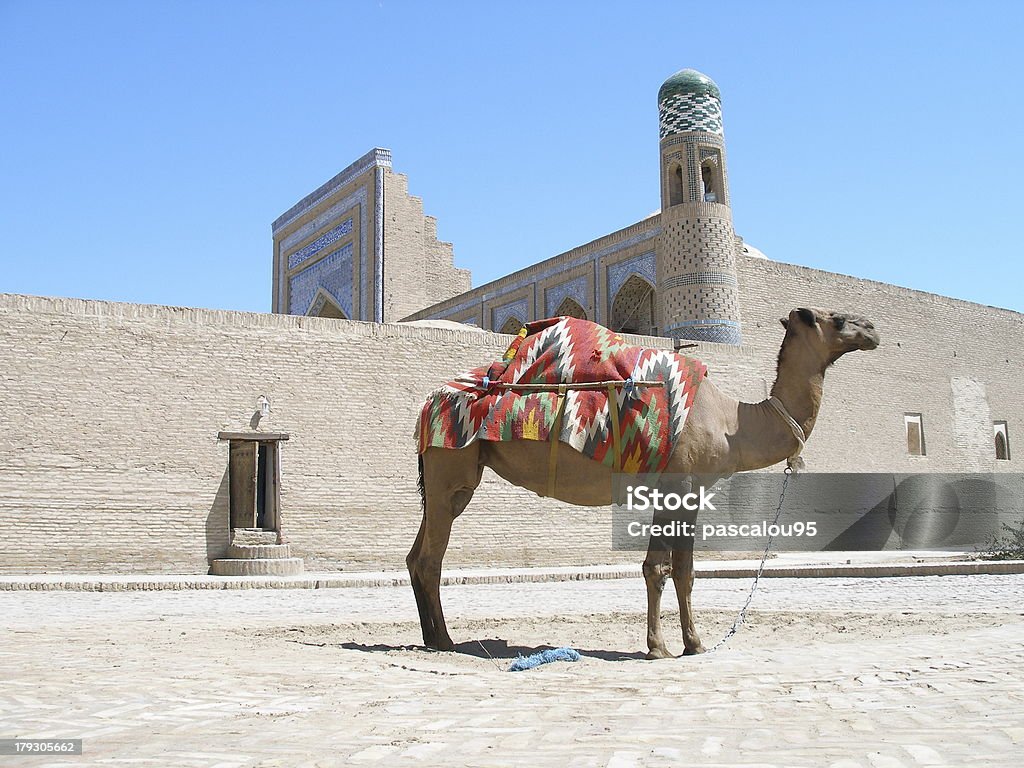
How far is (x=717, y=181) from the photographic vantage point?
19.2m

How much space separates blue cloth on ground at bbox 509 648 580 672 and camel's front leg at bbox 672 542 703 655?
23.5 inches

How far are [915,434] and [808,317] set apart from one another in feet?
61.0

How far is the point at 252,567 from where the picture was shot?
13.1 metres

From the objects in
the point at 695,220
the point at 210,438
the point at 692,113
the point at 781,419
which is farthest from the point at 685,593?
the point at 692,113

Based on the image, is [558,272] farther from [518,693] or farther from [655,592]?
[518,693]

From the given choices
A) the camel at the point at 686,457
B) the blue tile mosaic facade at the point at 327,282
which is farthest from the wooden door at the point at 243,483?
the blue tile mosaic facade at the point at 327,282

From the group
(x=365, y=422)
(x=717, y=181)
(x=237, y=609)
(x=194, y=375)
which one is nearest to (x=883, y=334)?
(x=717, y=181)

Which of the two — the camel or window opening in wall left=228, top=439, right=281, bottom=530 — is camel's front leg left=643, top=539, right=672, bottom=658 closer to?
the camel

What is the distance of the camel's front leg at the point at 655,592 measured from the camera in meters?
5.24

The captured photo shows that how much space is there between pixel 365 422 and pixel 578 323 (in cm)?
901

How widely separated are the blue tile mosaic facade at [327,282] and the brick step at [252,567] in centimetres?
1547

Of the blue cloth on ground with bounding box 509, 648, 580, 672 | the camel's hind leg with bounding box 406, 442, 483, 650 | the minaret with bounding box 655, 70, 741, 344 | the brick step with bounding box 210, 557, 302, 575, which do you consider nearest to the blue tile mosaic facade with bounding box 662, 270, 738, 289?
the minaret with bounding box 655, 70, 741, 344

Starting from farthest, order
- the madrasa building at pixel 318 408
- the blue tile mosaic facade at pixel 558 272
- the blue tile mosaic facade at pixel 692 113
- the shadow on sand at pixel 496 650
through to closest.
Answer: the blue tile mosaic facade at pixel 558 272 → the blue tile mosaic facade at pixel 692 113 → the madrasa building at pixel 318 408 → the shadow on sand at pixel 496 650

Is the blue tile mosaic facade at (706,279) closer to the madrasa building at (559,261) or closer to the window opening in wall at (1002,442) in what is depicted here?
the madrasa building at (559,261)
